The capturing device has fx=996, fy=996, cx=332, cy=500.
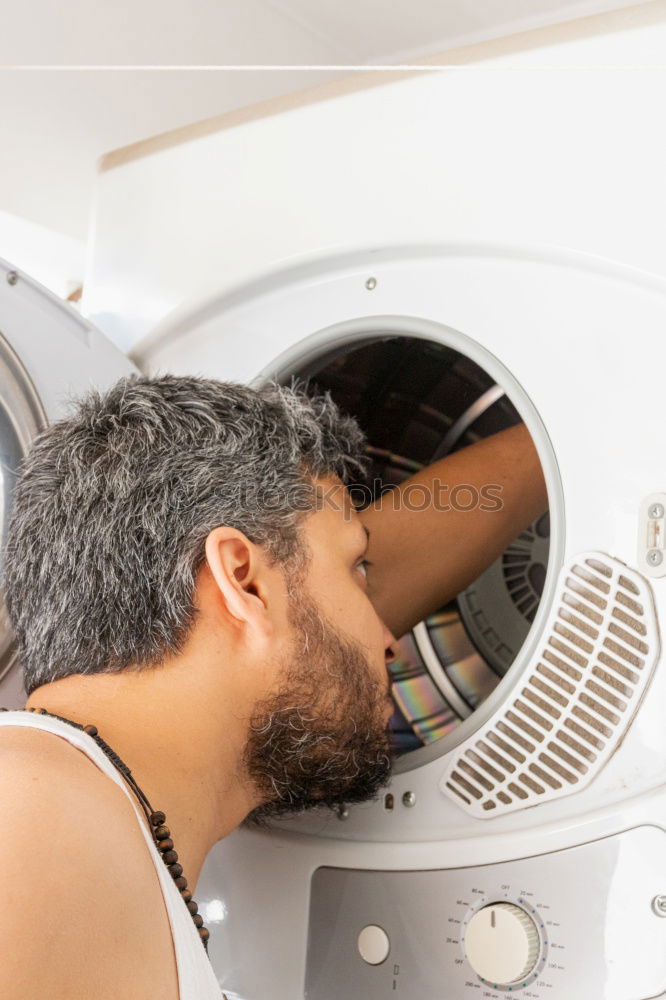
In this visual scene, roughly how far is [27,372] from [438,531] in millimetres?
533

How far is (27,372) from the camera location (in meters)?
1.12

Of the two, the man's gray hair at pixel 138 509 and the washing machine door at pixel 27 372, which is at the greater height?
the washing machine door at pixel 27 372

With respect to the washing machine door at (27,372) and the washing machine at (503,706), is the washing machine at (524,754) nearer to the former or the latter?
the washing machine at (503,706)

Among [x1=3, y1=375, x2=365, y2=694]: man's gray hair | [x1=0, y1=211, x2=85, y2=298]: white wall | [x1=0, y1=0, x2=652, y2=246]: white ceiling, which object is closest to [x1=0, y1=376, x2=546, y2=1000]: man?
[x1=3, y1=375, x2=365, y2=694]: man's gray hair

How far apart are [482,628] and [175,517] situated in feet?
1.80

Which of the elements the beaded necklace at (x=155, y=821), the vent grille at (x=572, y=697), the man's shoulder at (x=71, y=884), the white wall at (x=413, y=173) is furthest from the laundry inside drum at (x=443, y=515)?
the man's shoulder at (x=71, y=884)

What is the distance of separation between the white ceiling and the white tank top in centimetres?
91

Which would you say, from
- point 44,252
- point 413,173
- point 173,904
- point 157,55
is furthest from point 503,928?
point 44,252

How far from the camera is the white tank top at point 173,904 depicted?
73 centimetres

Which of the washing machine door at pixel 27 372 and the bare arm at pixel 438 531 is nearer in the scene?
the washing machine door at pixel 27 372

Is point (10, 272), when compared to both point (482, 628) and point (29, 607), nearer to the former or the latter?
point (29, 607)

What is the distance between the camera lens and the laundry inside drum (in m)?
1.29

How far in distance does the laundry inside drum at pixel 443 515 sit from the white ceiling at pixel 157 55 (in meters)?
0.42

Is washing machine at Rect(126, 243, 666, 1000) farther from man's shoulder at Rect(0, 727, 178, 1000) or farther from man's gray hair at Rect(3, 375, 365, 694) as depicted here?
man's shoulder at Rect(0, 727, 178, 1000)
